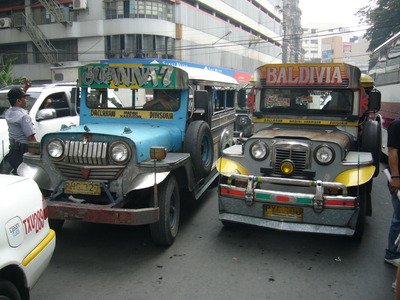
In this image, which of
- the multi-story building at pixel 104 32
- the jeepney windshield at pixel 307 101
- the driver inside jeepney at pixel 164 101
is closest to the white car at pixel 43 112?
the driver inside jeepney at pixel 164 101

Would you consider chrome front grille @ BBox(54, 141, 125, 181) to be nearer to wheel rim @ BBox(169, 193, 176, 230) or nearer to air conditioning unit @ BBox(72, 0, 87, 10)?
wheel rim @ BBox(169, 193, 176, 230)

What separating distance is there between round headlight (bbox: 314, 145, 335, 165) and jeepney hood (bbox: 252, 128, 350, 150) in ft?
0.34

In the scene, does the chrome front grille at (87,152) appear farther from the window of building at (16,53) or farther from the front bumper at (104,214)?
the window of building at (16,53)

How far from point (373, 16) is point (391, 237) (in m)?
27.3

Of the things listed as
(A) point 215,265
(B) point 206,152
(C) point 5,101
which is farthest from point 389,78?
(C) point 5,101

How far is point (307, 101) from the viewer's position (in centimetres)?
571

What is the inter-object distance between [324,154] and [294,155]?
0.36 metres

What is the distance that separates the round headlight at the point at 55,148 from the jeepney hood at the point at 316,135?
2.44m

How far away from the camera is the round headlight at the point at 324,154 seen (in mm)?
4355

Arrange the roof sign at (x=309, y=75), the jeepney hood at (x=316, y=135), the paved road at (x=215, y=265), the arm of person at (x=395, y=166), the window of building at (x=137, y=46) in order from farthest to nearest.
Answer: the window of building at (x=137, y=46), the roof sign at (x=309, y=75), the jeepney hood at (x=316, y=135), the arm of person at (x=395, y=166), the paved road at (x=215, y=265)

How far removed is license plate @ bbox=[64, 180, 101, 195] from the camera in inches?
163

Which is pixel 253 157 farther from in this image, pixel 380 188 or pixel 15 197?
pixel 380 188

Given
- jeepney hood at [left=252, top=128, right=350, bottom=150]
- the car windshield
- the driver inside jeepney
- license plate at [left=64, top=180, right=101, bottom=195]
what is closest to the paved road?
license plate at [left=64, top=180, right=101, bottom=195]

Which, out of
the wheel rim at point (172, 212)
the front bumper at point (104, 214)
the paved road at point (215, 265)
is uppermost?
the front bumper at point (104, 214)
